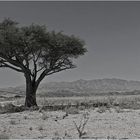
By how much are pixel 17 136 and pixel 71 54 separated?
20.7m

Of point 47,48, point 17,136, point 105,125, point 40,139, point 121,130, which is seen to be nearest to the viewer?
point 40,139

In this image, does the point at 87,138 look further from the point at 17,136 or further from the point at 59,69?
the point at 59,69

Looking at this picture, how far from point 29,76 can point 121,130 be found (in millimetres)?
17580

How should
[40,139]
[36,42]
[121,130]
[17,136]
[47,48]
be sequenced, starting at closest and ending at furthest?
[40,139] → [17,136] → [121,130] → [36,42] → [47,48]

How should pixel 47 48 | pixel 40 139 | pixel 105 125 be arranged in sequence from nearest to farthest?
pixel 40 139
pixel 105 125
pixel 47 48

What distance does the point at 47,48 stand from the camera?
102 feet

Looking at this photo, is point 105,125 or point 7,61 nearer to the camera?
point 105,125

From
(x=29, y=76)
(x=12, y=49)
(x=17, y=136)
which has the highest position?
(x=12, y=49)

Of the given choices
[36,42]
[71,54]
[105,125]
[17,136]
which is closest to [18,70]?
[36,42]

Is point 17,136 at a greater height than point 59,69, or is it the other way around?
point 59,69

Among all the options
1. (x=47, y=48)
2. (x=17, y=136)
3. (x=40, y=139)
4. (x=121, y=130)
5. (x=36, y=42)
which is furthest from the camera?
(x=47, y=48)

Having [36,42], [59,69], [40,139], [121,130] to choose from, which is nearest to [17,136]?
[40,139]

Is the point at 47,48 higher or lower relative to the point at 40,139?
higher

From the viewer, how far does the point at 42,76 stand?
30.8 m
